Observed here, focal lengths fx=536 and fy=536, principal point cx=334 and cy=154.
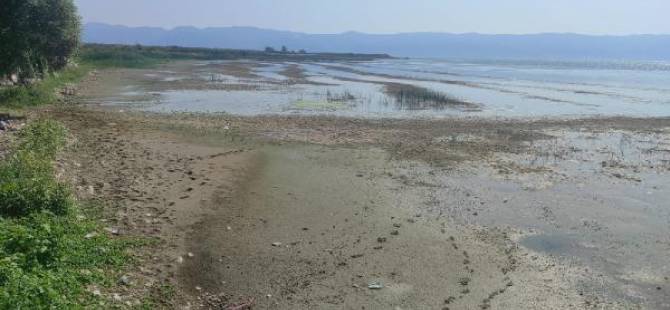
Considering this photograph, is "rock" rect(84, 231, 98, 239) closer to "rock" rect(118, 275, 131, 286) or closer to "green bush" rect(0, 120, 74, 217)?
"green bush" rect(0, 120, 74, 217)

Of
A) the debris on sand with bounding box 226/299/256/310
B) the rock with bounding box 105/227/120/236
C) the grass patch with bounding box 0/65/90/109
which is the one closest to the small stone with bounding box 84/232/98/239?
the rock with bounding box 105/227/120/236

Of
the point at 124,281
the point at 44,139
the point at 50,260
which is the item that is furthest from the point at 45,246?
the point at 44,139

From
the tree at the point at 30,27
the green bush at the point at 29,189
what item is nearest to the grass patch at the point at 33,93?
the tree at the point at 30,27

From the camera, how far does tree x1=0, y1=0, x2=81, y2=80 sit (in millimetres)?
20062

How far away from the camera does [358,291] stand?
354 inches

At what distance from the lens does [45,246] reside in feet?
25.2

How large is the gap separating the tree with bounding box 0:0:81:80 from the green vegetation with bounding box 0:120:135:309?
1119cm

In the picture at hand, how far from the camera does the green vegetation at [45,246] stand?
648 centimetres

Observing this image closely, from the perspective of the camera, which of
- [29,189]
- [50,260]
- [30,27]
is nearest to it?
[50,260]

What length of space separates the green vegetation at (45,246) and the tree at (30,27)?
11194mm

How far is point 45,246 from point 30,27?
16461mm

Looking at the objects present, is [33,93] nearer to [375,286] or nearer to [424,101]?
[424,101]

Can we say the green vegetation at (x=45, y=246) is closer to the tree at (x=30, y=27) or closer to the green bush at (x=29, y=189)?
the green bush at (x=29, y=189)

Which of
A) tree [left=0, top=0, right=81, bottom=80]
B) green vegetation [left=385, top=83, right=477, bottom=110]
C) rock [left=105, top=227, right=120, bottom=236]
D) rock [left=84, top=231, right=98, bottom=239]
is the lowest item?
rock [left=105, top=227, right=120, bottom=236]
